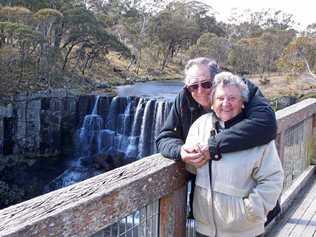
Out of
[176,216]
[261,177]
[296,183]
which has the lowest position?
[296,183]

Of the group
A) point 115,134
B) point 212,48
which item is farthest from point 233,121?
point 212,48

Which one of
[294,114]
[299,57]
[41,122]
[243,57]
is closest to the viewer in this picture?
[294,114]

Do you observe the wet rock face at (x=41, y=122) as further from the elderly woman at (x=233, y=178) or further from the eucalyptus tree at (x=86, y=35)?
the elderly woman at (x=233, y=178)

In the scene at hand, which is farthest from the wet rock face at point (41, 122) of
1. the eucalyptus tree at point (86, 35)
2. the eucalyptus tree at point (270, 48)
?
the eucalyptus tree at point (270, 48)

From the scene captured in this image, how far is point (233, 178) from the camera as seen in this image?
6.31ft

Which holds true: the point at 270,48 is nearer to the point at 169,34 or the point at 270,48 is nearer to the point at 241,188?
the point at 169,34

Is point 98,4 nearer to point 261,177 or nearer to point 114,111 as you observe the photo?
point 114,111

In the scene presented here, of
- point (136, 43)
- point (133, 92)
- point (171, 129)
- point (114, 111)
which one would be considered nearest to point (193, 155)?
point (171, 129)

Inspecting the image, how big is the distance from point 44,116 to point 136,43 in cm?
2194

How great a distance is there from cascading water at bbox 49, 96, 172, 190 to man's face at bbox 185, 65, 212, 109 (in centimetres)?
1742

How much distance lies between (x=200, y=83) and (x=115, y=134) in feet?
64.1

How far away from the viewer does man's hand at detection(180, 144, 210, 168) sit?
193cm

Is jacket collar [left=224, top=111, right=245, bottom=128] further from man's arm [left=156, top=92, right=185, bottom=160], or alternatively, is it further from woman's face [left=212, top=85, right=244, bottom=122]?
man's arm [left=156, top=92, right=185, bottom=160]

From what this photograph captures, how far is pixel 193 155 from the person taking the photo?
1.94m
